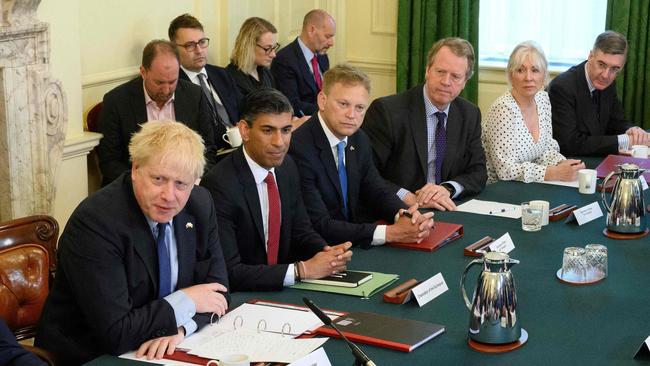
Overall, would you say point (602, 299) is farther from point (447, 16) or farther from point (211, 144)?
point (447, 16)

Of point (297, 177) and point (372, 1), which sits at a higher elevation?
point (372, 1)

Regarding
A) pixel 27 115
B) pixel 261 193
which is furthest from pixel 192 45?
pixel 261 193

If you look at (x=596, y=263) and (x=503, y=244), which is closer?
(x=596, y=263)

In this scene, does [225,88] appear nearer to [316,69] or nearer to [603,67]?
[316,69]

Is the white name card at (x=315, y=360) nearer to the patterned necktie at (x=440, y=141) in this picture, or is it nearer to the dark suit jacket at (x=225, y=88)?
the patterned necktie at (x=440, y=141)

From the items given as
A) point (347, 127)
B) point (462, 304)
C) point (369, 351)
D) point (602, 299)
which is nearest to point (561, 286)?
point (602, 299)

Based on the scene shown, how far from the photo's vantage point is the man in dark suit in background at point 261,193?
339cm

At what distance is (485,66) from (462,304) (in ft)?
16.1

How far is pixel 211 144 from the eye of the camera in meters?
5.43

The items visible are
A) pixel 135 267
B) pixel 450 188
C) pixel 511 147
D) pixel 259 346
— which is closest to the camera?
pixel 259 346

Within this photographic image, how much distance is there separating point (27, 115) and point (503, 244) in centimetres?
232

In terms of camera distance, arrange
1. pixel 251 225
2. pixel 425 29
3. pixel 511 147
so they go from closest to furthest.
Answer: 1. pixel 251 225
2. pixel 511 147
3. pixel 425 29

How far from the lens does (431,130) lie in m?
4.66

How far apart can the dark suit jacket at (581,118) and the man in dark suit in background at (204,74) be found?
1943mm
